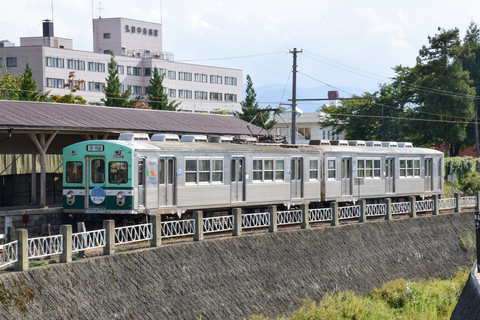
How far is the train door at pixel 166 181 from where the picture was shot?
834 inches

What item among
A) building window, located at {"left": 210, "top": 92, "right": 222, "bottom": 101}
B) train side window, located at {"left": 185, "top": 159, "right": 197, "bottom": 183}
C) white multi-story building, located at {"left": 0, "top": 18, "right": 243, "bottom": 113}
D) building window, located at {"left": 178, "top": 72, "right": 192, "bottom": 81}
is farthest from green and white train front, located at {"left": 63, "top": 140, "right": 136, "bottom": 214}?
building window, located at {"left": 210, "top": 92, "right": 222, "bottom": 101}

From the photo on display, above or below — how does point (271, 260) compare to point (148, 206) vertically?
below

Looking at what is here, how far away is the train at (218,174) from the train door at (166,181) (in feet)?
0.09

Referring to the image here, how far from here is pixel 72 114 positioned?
2675cm

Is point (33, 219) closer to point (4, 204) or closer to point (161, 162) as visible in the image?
point (161, 162)

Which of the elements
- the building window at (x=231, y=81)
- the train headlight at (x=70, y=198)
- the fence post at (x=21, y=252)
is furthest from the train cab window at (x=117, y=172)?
the building window at (x=231, y=81)

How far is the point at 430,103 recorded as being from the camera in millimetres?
51438

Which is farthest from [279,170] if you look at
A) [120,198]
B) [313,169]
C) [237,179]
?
[120,198]

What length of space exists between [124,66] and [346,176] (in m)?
53.5

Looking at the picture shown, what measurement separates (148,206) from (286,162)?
7.10 m

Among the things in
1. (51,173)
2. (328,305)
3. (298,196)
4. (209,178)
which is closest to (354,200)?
(298,196)

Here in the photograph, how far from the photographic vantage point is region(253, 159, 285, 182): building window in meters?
25.0

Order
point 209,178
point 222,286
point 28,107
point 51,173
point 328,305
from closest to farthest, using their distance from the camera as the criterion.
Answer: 1. point 222,286
2. point 328,305
3. point 209,178
4. point 28,107
5. point 51,173

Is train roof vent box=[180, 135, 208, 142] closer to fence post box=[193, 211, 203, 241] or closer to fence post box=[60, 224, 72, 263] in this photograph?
fence post box=[193, 211, 203, 241]
